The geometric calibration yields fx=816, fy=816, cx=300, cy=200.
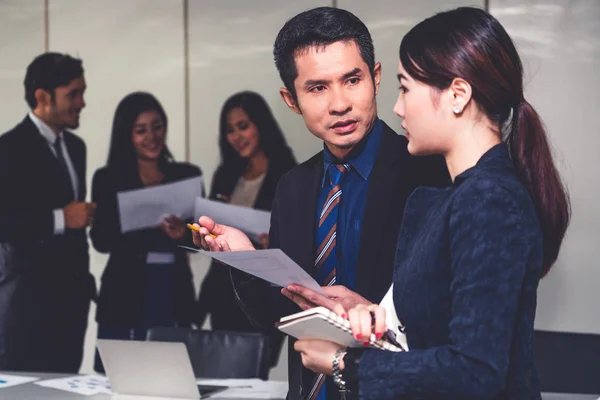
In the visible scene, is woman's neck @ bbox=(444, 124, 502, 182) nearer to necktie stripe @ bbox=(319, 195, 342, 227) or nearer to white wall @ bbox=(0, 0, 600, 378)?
necktie stripe @ bbox=(319, 195, 342, 227)

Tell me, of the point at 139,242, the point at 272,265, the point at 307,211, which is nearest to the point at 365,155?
the point at 307,211

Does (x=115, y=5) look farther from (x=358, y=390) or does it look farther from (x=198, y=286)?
(x=358, y=390)

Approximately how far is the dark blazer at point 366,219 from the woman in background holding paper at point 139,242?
2.31 meters

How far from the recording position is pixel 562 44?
438cm

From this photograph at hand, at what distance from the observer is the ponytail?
1412mm

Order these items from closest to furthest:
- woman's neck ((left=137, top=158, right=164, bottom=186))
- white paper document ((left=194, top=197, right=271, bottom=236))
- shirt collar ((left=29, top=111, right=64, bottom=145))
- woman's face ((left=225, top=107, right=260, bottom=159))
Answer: white paper document ((left=194, top=197, right=271, bottom=236)) < shirt collar ((left=29, top=111, right=64, bottom=145)) < woman's face ((left=225, top=107, right=260, bottom=159)) < woman's neck ((left=137, top=158, right=164, bottom=186))

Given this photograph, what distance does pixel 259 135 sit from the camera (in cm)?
458

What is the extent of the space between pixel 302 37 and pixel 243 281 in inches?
24.5

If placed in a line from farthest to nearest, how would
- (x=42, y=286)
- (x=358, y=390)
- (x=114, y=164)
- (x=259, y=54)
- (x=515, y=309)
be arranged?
(x=259, y=54), (x=114, y=164), (x=42, y=286), (x=358, y=390), (x=515, y=309)

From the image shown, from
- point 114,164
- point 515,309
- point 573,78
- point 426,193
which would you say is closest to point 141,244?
point 114,164

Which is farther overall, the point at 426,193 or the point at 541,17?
the point at 541,17

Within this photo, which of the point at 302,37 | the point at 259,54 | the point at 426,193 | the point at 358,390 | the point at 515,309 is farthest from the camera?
the point at 259,54

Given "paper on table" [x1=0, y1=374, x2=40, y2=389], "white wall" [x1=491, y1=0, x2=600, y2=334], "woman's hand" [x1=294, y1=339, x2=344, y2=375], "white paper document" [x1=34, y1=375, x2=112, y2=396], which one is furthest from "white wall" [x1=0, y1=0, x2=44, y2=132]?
"woman's hand" [x1=294, y1=339, x2=344, y2=375]

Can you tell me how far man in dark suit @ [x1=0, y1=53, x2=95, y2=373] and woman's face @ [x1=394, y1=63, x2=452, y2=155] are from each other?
312 centimetres
